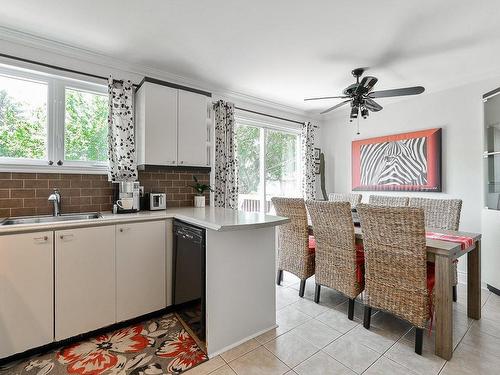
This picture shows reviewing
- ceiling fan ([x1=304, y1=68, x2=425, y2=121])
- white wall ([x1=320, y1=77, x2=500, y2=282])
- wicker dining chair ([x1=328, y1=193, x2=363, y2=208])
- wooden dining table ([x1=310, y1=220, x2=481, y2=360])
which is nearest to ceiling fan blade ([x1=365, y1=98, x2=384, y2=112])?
ceiling fan ([x1=304, y1=68, x2=425, y2=121])

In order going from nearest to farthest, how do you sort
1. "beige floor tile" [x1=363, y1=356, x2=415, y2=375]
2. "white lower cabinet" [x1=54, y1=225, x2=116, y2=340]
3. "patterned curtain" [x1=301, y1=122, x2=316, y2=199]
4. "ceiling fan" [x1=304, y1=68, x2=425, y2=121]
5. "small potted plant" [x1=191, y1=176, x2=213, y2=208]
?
"beige floor tile" [x1=363, y1=356, x2=415, y2=375] < "white lower cabinet" [x1=54, y1=225, x2=116, y2=340] < "ceiling fan" [x1=304, y1=68, x2=425, y2=121] < "small potted plant" [x1=191, y1=176, x2=213, y2=208] < "patterned curtain" [x1=301, y1=122, x2=316, y2=199]

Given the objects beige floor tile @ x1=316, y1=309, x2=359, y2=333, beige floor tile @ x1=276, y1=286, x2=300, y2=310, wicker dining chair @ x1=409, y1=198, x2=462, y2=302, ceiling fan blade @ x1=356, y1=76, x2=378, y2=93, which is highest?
ceiling fan blade @ x1=356, y1=76, x2=378, y2=93

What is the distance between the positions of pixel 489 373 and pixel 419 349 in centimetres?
36

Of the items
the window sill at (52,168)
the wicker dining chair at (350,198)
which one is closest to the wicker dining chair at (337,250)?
the wicker dining chair at (350,198)

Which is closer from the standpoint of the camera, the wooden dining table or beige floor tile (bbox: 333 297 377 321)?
the wooden dining table

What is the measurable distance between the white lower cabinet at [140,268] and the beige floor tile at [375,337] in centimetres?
166

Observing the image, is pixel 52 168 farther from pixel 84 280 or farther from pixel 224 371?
pixel 224 371

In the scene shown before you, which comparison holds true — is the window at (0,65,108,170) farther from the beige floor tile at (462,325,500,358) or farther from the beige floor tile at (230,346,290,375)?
the beige floor tile at (462,325,500,358)

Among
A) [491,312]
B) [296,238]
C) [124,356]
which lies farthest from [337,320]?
[124,356]

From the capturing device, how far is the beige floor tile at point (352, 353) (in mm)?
1659

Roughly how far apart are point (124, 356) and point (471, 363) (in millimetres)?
2335

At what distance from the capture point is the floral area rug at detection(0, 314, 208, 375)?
1626 mm

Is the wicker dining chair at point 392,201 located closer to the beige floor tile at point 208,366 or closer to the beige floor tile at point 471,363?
the beige floor tile at point 471,363

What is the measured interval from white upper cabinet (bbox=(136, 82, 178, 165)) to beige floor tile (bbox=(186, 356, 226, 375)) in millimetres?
1784
